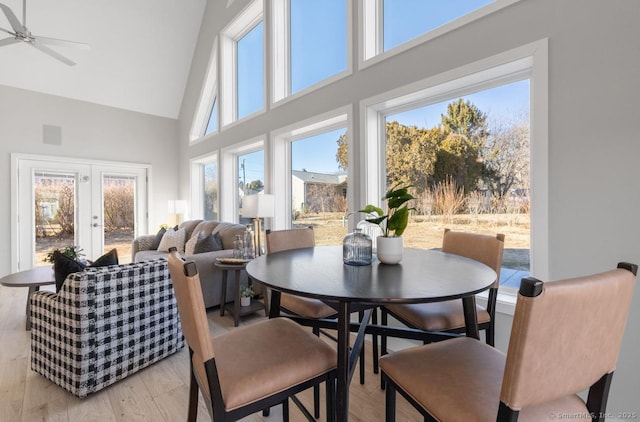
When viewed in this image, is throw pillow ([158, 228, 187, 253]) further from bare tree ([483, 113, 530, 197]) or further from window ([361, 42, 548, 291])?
bare tree ([483, 113, 530, 197])

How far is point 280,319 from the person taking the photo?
146cm

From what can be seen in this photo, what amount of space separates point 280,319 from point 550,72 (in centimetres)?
202

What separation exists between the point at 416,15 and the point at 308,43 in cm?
147

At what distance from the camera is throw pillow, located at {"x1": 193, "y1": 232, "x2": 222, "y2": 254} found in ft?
11.4

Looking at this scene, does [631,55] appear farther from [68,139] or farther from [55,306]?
[68,139]

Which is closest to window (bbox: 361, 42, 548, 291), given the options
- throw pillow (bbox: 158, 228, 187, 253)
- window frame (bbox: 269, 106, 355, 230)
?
window frame (bbox: 269, 106, 355, 230)

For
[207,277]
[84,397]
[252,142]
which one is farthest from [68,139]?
[84,397]

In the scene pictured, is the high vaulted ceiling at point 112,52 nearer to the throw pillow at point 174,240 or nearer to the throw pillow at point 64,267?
the throw pillow at point 174,240

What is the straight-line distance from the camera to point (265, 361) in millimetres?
1111

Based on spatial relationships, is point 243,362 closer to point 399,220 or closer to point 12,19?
point 399,220

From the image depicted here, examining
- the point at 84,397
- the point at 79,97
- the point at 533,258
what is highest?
the point at 79,97

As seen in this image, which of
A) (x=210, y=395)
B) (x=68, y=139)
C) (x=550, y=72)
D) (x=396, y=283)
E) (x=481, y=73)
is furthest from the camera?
(x=68, y=139)

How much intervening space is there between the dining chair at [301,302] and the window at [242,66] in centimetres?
267

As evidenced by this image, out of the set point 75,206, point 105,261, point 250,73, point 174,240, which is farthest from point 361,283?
point 75,206
